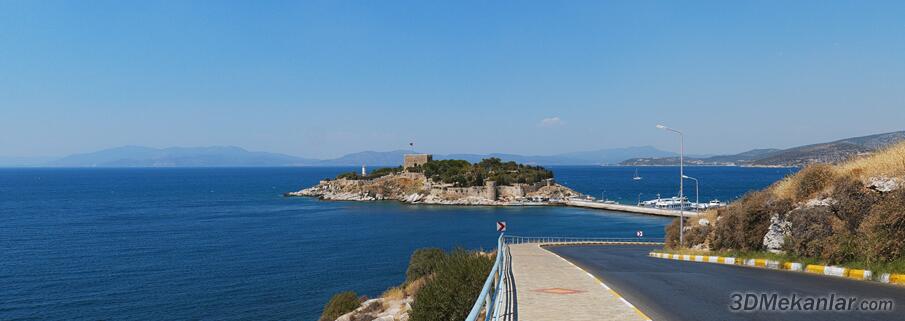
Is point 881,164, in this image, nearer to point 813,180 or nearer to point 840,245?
point 813,180

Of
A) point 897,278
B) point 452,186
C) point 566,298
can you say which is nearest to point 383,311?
point 566,298

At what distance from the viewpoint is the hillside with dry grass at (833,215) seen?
50.3 ft

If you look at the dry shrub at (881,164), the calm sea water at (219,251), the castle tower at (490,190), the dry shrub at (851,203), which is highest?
the dry shrub at (881,164)

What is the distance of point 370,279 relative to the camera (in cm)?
4509

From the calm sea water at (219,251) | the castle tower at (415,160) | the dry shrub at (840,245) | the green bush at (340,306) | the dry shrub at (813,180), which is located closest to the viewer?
the dry shrub at (840,245)

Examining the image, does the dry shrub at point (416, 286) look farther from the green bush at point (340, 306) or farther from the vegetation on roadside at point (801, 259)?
the vegetation on roadside at point (801, 259)

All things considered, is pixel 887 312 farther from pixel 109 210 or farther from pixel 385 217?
pixel 109 210

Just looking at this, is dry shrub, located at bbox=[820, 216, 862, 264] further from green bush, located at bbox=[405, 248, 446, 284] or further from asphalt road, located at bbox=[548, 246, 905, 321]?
green bush, located at bbox=[405, 248, 446, 284]

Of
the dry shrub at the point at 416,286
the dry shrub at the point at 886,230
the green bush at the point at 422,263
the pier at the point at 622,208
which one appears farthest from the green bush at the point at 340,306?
the pier at the point at 622,208

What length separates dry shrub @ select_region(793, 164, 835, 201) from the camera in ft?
69.8

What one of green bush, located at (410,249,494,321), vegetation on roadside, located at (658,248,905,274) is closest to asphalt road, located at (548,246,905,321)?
vegetation on roadside, located at (658,248,905,274)

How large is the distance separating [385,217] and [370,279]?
59.7m

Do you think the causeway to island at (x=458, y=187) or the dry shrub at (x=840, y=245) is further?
the causeway to island at (x=458, y=187)

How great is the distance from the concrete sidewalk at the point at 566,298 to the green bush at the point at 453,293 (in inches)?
45.6
